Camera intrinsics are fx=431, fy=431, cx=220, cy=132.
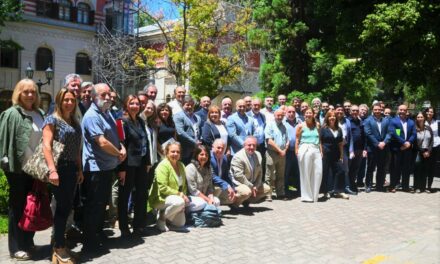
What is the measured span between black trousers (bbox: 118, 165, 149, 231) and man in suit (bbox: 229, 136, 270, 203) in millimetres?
2012

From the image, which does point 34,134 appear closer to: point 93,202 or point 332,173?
point 93,202

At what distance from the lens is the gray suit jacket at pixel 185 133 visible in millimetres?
7766

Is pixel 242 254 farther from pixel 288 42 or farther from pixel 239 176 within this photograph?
pixel 288 42

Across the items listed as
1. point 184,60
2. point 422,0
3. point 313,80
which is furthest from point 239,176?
point 184,60

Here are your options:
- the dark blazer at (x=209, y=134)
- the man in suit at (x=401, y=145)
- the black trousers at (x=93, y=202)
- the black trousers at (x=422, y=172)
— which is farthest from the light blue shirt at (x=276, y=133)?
the black trousers at (x=93, y=202)

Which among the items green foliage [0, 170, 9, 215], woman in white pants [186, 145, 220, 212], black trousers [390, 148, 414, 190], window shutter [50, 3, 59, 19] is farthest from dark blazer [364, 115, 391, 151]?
window shutter [50, 3, 59, 19]

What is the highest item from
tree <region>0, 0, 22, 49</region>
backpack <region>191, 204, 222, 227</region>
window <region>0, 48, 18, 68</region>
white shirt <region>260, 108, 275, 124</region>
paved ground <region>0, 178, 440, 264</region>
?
tree <region>0, 0, 22, 49</region>

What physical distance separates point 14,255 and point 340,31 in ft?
36.4

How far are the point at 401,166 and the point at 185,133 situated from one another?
6097 millimetres

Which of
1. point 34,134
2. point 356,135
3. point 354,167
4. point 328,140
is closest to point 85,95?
point 34,134

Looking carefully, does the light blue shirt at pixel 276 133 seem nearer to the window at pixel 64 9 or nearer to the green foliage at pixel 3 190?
the green foliage at pixel 3 190

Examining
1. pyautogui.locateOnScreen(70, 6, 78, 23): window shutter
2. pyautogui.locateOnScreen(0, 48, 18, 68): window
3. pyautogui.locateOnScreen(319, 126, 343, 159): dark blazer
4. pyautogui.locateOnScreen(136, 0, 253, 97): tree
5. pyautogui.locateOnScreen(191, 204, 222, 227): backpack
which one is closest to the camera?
pyautogui.locateOnScreen(191, 204, 222, 227): backpack

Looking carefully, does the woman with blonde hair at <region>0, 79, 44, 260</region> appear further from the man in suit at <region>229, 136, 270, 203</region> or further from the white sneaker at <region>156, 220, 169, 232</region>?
the man in suit at <region>229, 136, 270, 203</region>

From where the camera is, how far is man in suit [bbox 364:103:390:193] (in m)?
10.6
